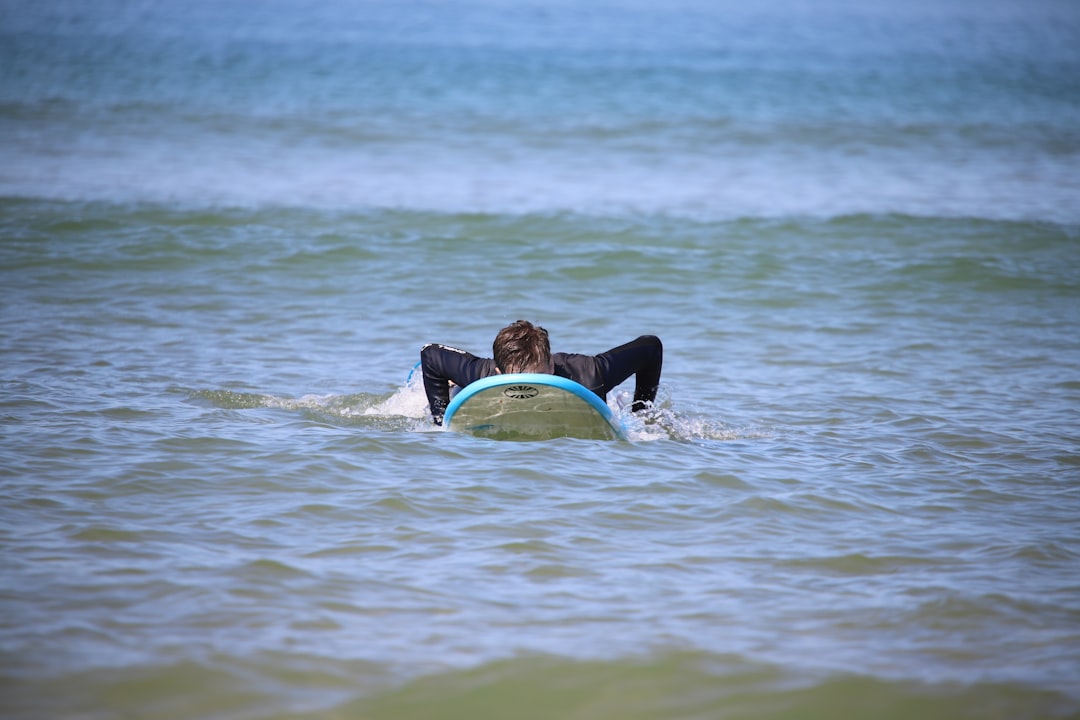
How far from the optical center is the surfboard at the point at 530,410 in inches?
242

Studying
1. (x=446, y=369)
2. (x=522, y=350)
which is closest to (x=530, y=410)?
(x=522, y=350)

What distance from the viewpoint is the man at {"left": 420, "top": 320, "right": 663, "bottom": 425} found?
6367 millimetres

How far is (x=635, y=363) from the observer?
6.80m

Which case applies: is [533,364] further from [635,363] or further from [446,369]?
[635,363]

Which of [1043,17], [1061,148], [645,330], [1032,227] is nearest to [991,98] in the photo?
[1061,148]

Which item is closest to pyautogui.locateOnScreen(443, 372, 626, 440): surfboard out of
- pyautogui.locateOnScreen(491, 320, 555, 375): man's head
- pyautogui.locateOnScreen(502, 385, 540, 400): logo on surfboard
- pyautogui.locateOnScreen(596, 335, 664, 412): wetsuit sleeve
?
pyautogui.locateOnScreen(502, 385, 540, 400): logo on surfboard

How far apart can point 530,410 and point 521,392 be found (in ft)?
0.73

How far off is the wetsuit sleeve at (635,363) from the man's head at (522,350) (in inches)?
17.2

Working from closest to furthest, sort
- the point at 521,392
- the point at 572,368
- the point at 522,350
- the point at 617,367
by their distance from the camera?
the point at 521,392, the point at 522,350, the point at 572,368, the point at 617,367

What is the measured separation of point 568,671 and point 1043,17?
75.3 metres

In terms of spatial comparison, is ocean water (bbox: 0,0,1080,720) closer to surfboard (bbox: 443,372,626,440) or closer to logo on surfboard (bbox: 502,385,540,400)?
surfboard (bbox: 443,372,626,440)

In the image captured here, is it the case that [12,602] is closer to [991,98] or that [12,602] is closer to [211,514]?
[211,514]

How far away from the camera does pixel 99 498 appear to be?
5566 millimetres

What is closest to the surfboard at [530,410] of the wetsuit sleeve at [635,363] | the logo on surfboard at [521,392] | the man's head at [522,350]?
the logo on surfboard at [521,392]
